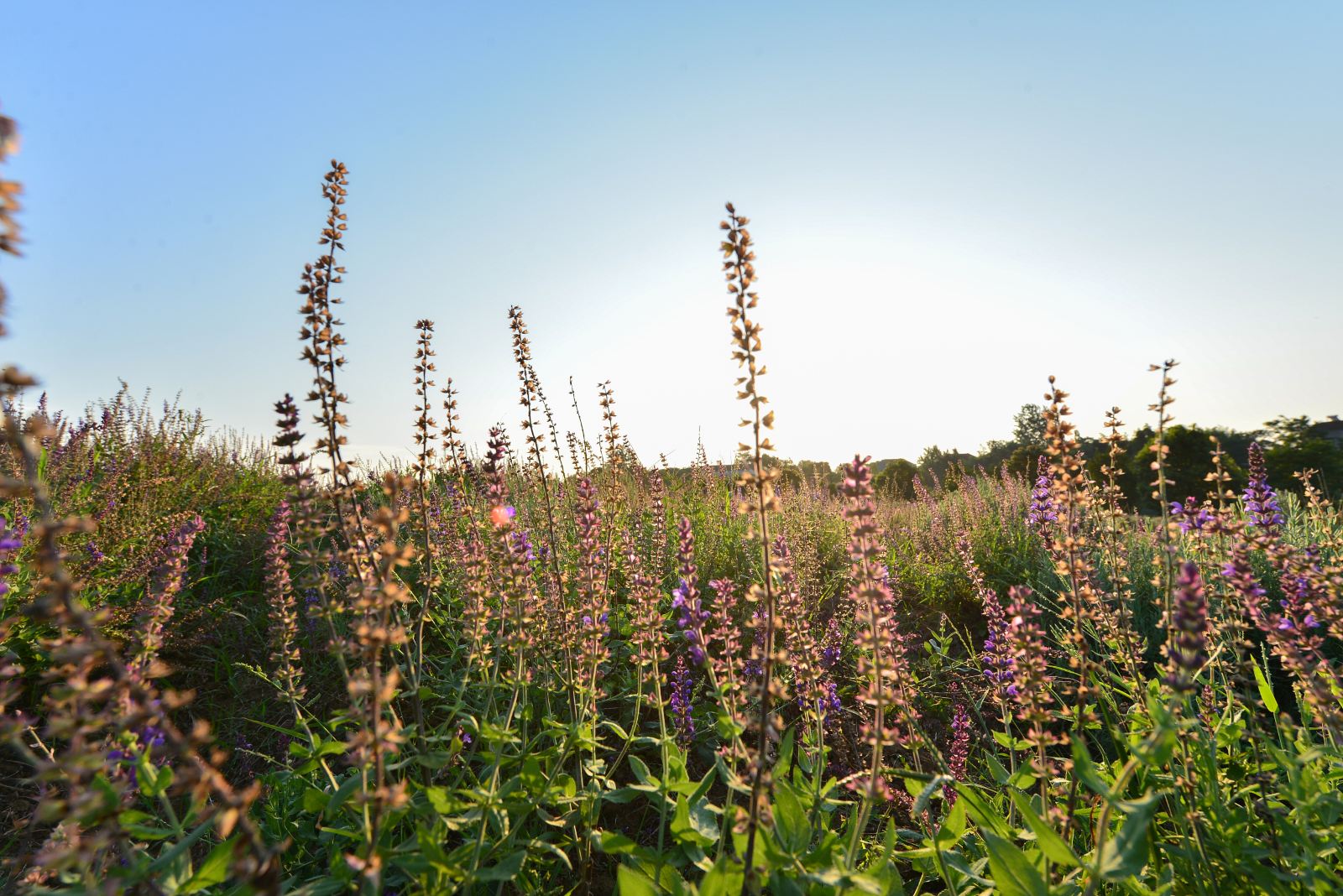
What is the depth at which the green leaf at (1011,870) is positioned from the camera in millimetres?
1718

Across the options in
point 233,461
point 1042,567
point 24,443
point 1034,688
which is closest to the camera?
point 24,443

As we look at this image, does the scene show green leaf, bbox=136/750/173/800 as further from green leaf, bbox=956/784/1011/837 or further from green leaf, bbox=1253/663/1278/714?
green leaf, bbox=1253/663/1278/714

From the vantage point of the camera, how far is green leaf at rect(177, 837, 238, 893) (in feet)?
5.40

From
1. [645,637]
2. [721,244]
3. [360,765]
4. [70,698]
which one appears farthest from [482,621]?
[721,244]

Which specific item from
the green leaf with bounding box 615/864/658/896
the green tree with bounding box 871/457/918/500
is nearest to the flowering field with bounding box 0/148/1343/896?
the green leaf with bounding box 615/864/658/896

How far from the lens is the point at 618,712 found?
4336mm

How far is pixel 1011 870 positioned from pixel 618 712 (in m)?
2.95

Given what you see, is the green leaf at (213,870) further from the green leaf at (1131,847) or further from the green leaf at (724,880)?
the green leaf at (1131,847)

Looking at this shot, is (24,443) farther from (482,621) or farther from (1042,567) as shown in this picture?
(1042,567)

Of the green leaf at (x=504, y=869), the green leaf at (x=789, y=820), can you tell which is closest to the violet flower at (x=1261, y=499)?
the green leaf at (x=789, y=820)

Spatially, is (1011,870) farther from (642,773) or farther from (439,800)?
(439,800)

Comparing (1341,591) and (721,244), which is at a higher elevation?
(721,244)

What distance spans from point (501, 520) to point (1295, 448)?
26.1 m

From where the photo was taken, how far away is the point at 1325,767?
2.60 m
